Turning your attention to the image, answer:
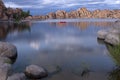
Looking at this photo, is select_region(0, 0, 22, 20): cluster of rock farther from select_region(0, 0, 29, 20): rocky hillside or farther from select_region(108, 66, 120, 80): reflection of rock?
select_region(108, 66, 120, 80): reflection of rock

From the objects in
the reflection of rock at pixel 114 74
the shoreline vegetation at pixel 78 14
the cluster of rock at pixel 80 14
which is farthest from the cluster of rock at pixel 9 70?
the cluster of rock at pixel 80 14

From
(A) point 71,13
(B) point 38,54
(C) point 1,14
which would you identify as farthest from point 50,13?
(B) point 38,54

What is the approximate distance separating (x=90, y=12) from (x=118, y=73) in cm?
17227

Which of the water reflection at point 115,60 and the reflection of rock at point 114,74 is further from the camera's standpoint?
the reflection of rock at point 114,74

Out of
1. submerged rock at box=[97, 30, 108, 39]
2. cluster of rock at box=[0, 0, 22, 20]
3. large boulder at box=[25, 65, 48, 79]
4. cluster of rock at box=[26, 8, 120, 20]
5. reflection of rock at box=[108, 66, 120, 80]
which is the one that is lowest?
cluster of rock at box=[26, 8, 120, 20]

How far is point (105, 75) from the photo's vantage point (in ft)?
52.4

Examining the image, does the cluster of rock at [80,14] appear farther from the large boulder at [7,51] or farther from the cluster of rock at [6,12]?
the large boulder at [7,51]

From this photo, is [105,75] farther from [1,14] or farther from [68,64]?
[1,14]

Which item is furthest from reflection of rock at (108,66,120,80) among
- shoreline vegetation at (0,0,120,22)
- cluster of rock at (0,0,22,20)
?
shoreline vegetation at (0,0,120,22)

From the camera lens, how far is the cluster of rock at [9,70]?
35.5 ft

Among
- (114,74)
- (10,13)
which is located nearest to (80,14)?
(10,13)

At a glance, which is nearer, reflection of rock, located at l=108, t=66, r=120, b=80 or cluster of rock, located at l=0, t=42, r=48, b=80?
cluster of rock, located at l=0, t=42, r=48, b=80

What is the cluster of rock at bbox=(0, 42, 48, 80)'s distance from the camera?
10823 millimetres

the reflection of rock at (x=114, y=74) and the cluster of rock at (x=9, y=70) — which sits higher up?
the cluster of rock at (x=9, y=70)
